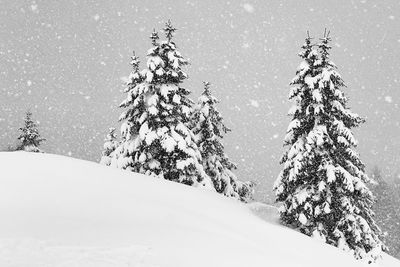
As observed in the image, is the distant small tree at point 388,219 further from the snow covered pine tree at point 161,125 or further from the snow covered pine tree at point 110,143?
the snow covered pine tree at point 161,125

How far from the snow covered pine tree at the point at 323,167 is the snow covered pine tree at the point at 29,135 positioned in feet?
72.5

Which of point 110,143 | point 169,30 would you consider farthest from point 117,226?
point 110,143

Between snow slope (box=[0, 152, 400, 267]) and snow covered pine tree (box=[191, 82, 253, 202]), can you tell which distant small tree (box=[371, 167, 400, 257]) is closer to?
snow covered pine tree (box=[191, 82, 253, 202])

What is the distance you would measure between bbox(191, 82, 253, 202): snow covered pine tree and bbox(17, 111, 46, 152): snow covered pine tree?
14749mm

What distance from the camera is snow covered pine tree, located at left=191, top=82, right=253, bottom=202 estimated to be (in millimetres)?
27625

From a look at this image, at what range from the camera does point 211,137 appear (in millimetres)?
27641

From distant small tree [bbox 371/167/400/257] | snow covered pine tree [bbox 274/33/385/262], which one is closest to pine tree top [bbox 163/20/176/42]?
snow covered pine tree [bbox 274/33/385/262]

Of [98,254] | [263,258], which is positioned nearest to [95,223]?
[98,254]

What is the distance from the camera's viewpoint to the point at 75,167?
50.3 feet

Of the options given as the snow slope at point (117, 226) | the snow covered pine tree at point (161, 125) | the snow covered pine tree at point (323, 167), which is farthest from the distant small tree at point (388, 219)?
the snow slope at point (117, 226)

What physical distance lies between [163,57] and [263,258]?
16331mm

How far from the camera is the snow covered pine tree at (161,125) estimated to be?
2223 cm

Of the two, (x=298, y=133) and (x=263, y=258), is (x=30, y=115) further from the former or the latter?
(x=263, y=258)

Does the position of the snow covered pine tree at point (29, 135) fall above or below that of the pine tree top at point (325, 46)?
below
